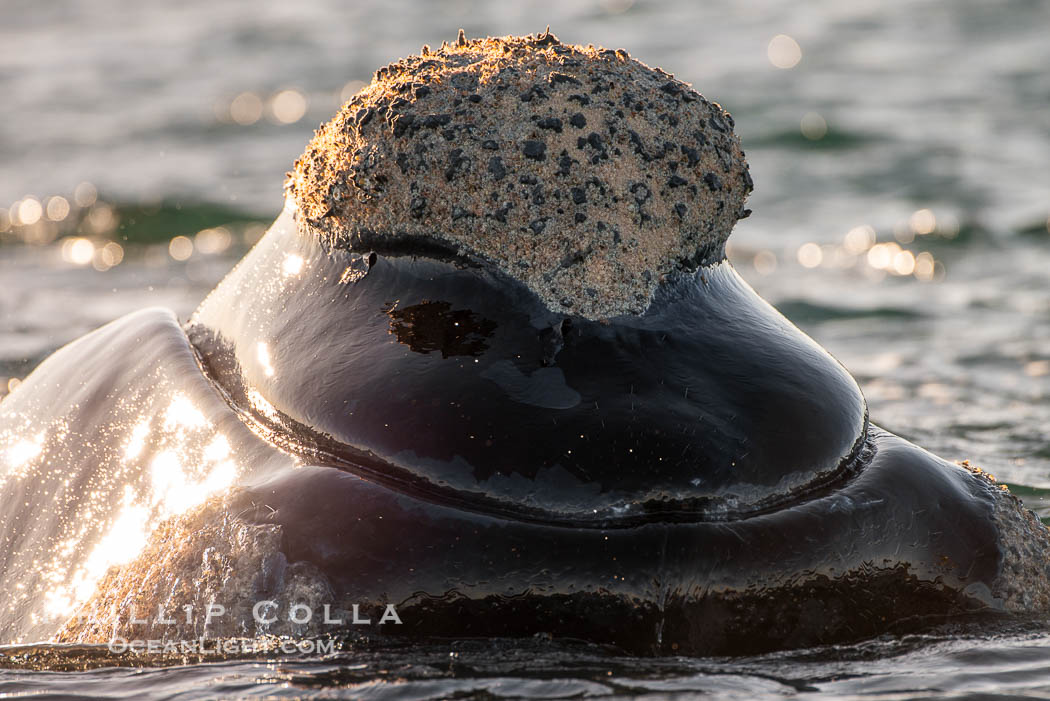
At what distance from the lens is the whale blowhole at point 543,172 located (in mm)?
3090

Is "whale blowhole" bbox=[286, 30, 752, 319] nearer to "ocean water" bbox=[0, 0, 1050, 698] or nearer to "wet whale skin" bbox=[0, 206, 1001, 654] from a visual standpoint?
"wet whale skin" bbox=[0, 206, 1001, 654]

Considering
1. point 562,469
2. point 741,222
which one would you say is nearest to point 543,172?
point 562,469

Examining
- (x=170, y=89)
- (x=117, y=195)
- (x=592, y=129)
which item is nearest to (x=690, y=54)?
(x=170, y=89)

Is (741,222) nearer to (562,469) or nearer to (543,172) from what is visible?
(543,172)

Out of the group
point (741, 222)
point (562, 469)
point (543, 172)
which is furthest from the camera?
point (741, 222)

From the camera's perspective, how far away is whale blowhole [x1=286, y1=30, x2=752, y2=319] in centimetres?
309

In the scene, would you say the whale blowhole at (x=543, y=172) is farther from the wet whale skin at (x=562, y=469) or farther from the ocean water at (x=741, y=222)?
the ocean water at (x=741, y=222)

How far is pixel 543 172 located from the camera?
10.3ft

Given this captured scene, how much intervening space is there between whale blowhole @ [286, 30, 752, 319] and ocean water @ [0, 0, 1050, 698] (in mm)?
902

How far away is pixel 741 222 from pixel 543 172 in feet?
22.0

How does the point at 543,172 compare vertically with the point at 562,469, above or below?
above

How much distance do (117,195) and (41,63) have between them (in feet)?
19.9

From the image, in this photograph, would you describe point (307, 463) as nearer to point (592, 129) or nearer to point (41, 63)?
point (592, 129)

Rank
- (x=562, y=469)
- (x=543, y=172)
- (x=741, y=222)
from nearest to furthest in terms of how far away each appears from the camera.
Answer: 1. (x=562, y=469)
2. (x=543, y=172)
3. (x=741, y=222)
